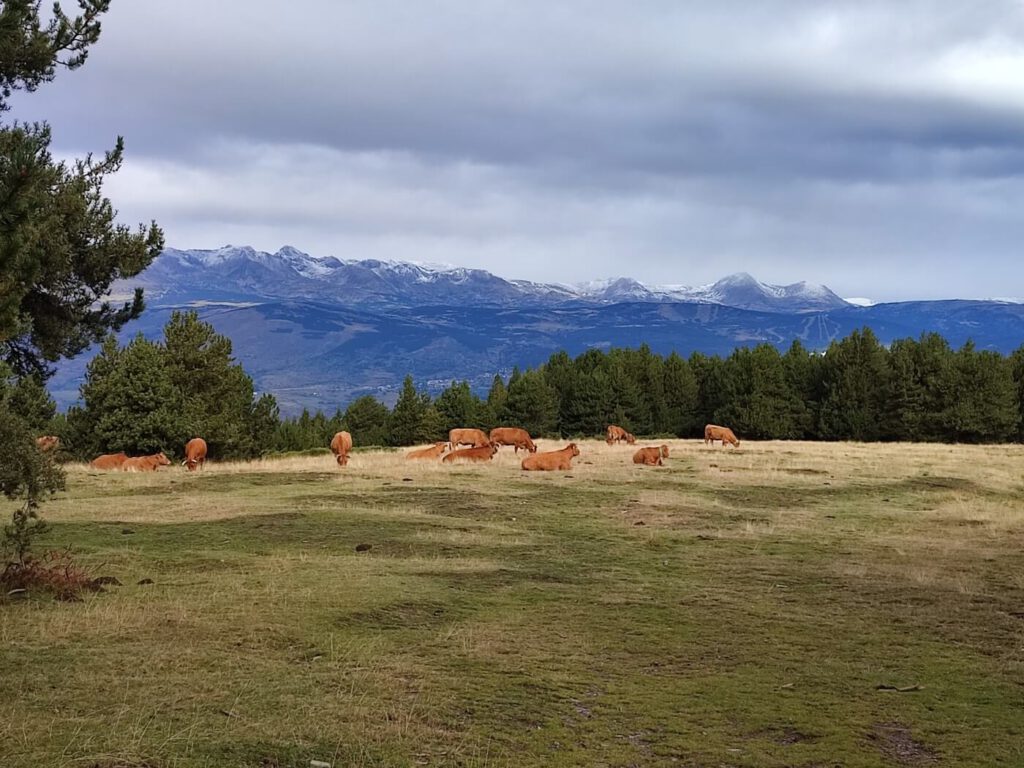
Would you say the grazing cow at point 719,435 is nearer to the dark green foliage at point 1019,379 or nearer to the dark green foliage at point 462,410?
the dark green foliage at point 1019,379

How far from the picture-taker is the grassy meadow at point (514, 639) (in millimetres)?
7609

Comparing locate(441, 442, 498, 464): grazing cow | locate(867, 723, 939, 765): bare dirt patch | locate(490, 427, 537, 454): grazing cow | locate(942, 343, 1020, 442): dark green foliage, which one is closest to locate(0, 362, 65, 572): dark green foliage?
locate(867, 723, 939, 765): bare dirt patch

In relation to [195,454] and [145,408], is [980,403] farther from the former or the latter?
[195,454]

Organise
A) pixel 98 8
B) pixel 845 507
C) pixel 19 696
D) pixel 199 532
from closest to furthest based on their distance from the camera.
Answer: pixel 19 696 < pixel 98 8 < pixel 199 532 < pixel 845 507

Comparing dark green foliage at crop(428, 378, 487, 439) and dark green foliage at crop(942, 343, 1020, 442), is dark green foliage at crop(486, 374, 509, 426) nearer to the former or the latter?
dark green foliage at crop(428, 378, 487, 439)

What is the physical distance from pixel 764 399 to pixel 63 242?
73955 mm

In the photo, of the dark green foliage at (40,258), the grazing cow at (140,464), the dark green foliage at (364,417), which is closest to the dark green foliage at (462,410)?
the dark green foliage at (364,417)

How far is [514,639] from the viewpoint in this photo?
10969mm

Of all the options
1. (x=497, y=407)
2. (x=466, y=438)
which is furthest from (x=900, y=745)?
(x=497, y=407)

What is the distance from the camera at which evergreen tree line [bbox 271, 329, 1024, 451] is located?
242 ft

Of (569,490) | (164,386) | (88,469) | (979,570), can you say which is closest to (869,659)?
(979,570)

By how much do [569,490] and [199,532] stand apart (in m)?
11.3

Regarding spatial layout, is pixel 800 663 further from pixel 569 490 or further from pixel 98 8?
pixel 569 490

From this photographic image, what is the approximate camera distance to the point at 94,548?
15.9 m
